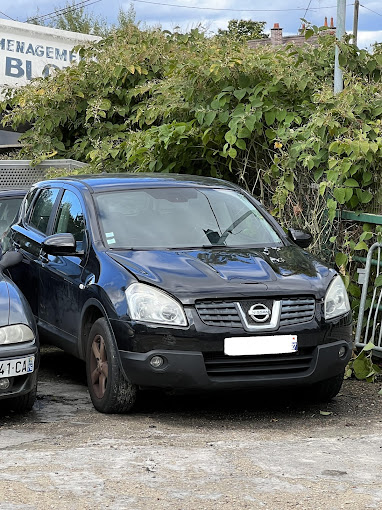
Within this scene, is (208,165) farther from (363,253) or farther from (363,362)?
(363,362)

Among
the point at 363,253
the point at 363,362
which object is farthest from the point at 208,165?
the point at 363,362

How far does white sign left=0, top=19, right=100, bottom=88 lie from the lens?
64.2 ft

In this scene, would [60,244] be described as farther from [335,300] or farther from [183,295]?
[335,300]

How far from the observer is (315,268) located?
23.3ft

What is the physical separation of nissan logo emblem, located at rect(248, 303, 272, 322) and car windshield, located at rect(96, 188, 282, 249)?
1.00 m

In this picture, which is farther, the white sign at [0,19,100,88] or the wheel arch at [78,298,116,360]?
the white sign at [0,19,100,88]

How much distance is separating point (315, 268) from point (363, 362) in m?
1.41

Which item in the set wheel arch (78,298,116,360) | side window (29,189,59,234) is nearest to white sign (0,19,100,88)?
side window (29,189,59,234)

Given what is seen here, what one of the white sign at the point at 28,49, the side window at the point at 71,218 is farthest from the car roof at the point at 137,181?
the white sign at the point at 28,49

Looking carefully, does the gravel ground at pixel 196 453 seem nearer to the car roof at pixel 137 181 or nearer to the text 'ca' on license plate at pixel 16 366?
the text 'ca' on license plate at pixel 16 366

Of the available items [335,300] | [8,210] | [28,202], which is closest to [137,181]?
[28,202]

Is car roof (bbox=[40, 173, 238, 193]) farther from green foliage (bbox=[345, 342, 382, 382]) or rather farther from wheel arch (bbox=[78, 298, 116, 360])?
green foliage (bbox=[345, 342, 382, 382])

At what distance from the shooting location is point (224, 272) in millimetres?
6703

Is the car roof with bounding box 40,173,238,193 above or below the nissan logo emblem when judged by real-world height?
above
